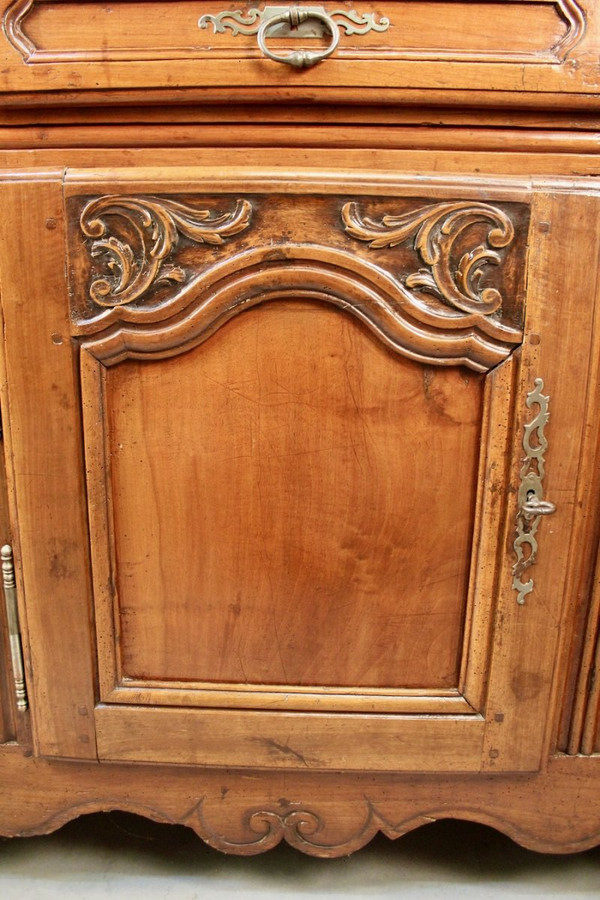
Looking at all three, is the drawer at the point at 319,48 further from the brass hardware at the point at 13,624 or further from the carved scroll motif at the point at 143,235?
the brass hardware at the point at 13,624

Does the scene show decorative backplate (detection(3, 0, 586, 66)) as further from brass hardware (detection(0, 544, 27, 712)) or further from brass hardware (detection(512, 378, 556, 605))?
brass hardware (detection(0, 544, 27, 712))

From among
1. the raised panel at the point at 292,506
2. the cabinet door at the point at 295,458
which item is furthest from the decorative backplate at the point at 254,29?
the raised panel at the point at 292,506

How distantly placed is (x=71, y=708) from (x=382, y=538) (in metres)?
0.37

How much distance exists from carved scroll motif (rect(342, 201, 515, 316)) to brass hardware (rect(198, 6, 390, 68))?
131mm

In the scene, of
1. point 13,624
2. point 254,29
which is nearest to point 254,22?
point 254,29

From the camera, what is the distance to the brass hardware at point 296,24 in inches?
23.7

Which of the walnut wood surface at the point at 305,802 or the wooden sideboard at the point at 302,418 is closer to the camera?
the wooden sideboard at the point at 302,418

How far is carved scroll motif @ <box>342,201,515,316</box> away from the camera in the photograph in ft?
2.04

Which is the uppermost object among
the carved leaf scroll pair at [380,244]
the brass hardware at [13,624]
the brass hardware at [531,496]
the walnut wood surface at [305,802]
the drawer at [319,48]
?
the drawer at [319,48]

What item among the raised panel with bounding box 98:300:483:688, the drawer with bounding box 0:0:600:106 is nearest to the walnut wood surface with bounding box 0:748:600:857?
the raised panel with bounding box 98:300:483:688

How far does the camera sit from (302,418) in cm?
67

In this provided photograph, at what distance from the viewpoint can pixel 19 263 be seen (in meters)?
0.64

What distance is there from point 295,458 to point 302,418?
0.13 feet

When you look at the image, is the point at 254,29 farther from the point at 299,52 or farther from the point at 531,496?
the point at 531,496
